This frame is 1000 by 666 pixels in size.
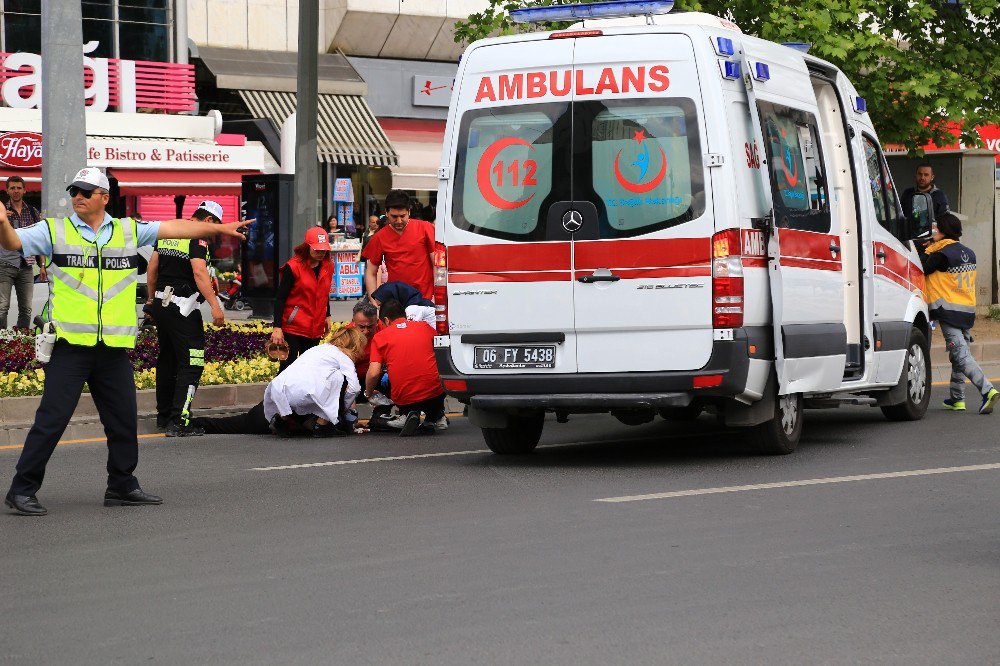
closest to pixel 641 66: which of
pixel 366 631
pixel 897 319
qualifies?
pixel 897 319

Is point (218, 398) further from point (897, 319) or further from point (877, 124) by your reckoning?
point (877, 124)

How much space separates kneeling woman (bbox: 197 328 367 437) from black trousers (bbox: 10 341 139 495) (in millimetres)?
3148

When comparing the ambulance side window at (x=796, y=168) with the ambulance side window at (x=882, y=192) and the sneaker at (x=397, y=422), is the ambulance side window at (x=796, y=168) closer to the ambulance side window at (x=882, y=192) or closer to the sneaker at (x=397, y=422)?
the ambulance side window at (x=882, y=192)

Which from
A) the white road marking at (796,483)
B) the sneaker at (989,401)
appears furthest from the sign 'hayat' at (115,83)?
the white road marking at (796,483)

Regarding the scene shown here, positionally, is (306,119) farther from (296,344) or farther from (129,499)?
(129,499)

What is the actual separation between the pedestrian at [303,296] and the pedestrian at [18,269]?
4772 mm

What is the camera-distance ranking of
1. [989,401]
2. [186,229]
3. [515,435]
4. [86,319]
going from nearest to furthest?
[86,319] → [186,229] → [515,435] → [989,401]

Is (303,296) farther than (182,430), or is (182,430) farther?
(303,296)

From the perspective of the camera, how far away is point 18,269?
56.7ft

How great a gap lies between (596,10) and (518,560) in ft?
15.0

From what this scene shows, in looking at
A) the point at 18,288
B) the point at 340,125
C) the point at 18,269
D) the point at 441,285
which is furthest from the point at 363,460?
the point at 340,125

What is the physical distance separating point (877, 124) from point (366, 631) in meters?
15.9

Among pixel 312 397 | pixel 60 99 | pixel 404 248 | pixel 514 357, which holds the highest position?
pixel 60 99

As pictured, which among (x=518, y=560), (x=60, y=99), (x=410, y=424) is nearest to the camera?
(x=518, y=560)
